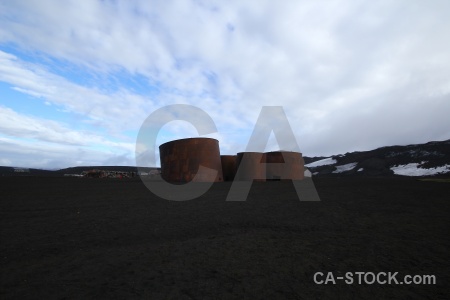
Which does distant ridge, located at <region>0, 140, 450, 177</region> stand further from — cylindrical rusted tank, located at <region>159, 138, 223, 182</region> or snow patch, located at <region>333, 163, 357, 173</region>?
cylindrical rusted tank, located at <region>159, 138, 223, 182</region>

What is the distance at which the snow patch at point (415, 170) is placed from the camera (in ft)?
78.4

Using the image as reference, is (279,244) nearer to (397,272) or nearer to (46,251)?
(397,272)

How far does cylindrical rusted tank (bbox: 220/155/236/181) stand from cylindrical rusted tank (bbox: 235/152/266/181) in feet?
3.40

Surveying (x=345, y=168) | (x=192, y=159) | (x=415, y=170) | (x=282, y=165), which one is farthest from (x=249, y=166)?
(x=345, y=168)

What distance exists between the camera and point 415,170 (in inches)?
1041

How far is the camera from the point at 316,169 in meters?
39.1

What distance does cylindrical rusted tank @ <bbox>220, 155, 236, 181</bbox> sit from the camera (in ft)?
47.6

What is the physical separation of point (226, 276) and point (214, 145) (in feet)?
34.3

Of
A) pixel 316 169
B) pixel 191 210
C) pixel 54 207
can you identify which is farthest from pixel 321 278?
pixel 316 169

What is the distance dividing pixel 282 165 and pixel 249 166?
7.01 feet

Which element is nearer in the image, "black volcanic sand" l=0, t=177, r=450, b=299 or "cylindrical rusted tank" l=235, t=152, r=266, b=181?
"black volcanic sand" l=0, t=177, r=450, b=299

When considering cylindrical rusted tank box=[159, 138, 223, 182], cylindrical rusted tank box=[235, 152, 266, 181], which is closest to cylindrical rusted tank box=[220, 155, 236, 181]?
cylindrical rusted tank box=[235, 152, 266, 181]

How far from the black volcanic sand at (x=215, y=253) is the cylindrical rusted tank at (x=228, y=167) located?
9.86m

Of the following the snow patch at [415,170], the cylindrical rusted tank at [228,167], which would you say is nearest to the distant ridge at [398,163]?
the snow patch at [415,170]
